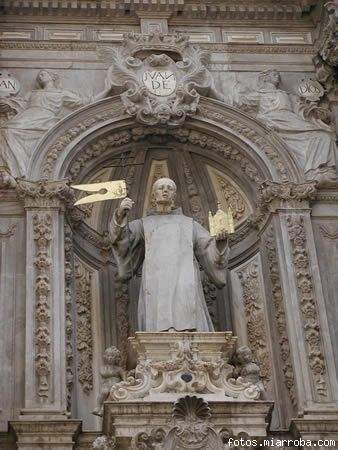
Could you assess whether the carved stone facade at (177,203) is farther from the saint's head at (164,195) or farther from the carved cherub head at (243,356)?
the saint's head at (164,195)

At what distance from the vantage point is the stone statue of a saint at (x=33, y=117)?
15320 mm

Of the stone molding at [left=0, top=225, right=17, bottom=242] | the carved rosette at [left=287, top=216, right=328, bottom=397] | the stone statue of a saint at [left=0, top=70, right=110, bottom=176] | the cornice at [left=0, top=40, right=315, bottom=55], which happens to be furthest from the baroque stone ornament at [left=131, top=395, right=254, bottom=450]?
the cornice at [left=0, top=40, right=315, bottom=55]

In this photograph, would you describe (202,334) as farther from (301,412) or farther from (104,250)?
(104,250)

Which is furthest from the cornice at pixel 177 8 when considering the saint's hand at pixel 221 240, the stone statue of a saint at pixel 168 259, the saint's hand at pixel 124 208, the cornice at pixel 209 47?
the saint's hand at pixel 221 240

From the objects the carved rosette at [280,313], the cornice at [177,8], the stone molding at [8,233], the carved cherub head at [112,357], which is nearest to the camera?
the carved cherub head at [112,357]

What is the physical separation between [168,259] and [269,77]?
3736 millimetres

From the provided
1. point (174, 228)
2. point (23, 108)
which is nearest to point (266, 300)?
point (174, 228)

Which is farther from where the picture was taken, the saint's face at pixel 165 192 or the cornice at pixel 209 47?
the cornice at pixel 209 47

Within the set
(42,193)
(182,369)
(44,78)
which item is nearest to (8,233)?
(42,193)

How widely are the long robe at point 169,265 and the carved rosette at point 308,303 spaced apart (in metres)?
0.95

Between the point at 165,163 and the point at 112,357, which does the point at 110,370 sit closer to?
the point at 112,357

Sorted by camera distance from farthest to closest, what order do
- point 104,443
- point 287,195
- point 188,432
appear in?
point 287,195, point 104,443, point 188,432

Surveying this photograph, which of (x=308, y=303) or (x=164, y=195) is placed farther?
(x=164, y=195)

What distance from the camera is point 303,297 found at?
47.5 feet
